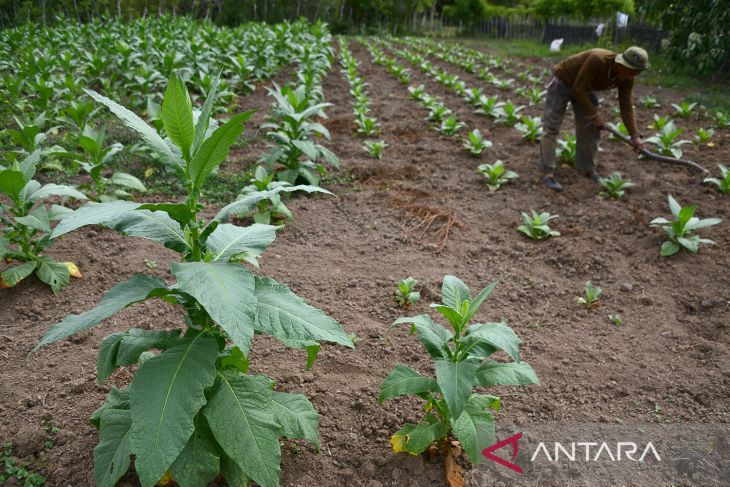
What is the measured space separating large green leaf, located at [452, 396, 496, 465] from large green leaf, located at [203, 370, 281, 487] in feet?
2.64

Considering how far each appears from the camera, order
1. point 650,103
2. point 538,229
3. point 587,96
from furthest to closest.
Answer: point 650,103
point 587,96
point 538,229

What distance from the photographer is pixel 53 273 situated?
375 cm

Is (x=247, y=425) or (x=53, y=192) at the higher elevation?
(x=53, y=192)

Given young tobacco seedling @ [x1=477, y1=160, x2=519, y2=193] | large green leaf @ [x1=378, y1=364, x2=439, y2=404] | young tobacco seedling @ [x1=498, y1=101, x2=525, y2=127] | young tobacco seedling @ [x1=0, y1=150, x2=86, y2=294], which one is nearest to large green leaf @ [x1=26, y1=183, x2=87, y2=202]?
young tobacco seedling @ [x1=0, y1=150, x2=86, y2=294]

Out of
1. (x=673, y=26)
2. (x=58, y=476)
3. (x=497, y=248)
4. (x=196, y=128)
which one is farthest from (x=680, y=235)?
(x=673, y=26)

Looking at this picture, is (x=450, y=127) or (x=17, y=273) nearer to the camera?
(x=17, y=273)

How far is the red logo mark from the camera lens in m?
2.54

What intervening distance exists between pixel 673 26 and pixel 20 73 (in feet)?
56.2

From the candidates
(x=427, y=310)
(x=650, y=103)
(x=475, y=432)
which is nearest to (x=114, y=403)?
(x=475, y=432)

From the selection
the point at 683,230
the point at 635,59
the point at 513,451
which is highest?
the point at 635,59

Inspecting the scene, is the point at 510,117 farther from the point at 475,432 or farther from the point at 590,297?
the point at 475,432

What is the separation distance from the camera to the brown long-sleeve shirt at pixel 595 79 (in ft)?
18.8

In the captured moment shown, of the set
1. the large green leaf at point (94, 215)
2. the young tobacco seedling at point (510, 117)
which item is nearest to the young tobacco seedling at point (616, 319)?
the large green leaf at point (94, 215)

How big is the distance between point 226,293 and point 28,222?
2478 millimetres
